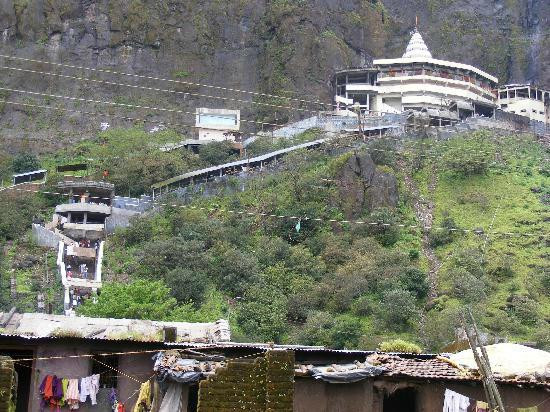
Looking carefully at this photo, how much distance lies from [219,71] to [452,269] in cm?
3187

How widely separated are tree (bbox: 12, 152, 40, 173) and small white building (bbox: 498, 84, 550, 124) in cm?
3012

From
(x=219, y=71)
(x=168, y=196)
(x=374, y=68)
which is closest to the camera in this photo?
(x=168, y=196)

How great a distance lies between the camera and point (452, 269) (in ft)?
139

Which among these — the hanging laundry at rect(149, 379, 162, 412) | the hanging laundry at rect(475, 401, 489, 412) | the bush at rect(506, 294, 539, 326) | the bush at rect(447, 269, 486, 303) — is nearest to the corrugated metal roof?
the bush at rect(447, 269, 486, 303)

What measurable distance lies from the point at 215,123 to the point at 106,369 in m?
48.1

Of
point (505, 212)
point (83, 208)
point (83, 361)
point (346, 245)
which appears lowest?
point (83, 361)

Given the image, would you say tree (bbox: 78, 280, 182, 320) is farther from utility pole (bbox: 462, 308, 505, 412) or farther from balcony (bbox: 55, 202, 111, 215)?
utility pole (bbox: 462, 308, 505, 412)

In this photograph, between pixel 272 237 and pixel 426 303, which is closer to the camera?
pixel 426 303

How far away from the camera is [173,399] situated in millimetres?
14289

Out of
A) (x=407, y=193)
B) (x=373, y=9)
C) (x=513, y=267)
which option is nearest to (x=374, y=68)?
(x=373, y=9)

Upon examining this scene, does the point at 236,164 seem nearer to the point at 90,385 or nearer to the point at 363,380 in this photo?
the point at 90,385

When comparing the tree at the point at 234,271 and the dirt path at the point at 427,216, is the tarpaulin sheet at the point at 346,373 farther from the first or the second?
the tree at the point at 234,271

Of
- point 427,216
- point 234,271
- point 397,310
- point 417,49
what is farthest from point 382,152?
point 417,49

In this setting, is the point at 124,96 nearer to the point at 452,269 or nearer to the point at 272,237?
the point at 272,237
